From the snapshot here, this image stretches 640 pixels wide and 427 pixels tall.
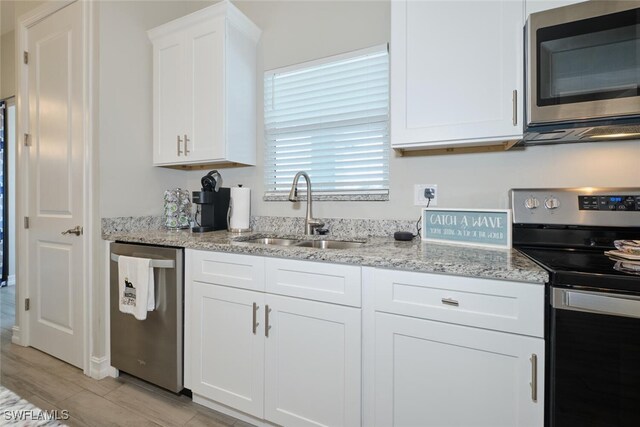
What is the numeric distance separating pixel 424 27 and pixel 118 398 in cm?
253

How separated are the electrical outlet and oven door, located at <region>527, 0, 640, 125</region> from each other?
1.96 ft

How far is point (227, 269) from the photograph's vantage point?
4.88 feet

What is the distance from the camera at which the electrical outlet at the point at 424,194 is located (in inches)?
68.2

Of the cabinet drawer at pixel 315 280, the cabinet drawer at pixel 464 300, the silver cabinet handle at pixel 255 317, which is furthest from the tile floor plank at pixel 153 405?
the cabinet drawer at pixel 464 300

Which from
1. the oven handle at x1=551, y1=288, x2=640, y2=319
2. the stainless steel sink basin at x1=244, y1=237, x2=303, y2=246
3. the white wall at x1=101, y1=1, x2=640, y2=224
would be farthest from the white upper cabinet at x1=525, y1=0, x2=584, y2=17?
the stainless steel sink basin at x1=244, y1=237, x2=303, y2=246

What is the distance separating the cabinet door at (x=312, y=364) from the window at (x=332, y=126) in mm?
865

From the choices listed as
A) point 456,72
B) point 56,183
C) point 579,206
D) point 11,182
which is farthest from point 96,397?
point 11,182

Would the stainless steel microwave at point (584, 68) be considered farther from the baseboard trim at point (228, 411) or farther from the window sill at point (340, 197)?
the baseboard trim at point (228, 411)

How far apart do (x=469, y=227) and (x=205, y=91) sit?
1791 mm

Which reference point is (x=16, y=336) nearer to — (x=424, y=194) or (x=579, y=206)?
(x=424, y=194)

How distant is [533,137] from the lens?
54.7 inches

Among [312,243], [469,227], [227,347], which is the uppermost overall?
[469,227]

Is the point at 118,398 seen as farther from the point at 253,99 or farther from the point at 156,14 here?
the point at 156,14

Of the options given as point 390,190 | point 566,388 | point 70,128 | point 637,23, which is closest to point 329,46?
point 390,190
